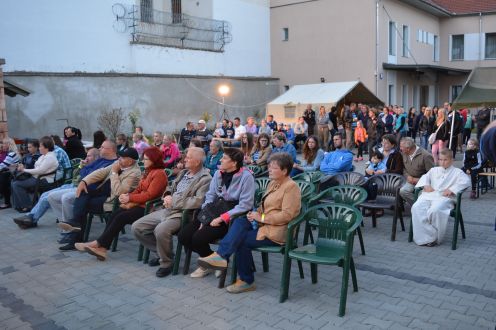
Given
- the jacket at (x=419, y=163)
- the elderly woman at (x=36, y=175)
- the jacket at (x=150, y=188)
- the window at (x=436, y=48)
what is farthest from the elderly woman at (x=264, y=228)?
the window at (x=436, y=48)

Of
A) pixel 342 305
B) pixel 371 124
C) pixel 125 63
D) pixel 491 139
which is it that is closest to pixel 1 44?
pixel 125 63

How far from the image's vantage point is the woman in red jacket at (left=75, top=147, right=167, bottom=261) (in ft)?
19.6

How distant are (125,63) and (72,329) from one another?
1762 centimetres

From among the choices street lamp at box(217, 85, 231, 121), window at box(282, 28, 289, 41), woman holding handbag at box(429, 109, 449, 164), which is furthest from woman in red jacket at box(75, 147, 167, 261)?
window at box(282, 28, 289, 41)

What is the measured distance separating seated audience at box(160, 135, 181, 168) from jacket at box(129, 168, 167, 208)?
3.87 m

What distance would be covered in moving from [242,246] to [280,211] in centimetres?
52

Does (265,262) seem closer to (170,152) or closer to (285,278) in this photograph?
(285,278)

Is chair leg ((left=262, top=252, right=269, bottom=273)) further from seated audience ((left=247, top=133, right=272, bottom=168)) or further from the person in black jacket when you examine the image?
the person in black jacket

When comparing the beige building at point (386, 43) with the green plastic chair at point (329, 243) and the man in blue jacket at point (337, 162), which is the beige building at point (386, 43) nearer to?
the man in blue jacket at point (337, 162)

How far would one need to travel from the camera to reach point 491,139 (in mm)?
2262

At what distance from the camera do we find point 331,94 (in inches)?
749

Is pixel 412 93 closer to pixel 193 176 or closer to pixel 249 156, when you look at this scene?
pixel 249 156

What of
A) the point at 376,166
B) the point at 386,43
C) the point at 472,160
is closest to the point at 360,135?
the point at 472,160

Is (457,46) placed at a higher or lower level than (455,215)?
higher
